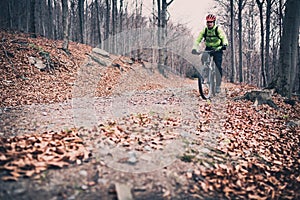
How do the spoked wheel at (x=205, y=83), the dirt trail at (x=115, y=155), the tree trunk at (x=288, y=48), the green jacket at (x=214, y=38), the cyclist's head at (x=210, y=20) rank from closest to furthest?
the dirt trail at (x=115, y=155), the cyclist's head at (x=210, y=20), the green jacket at (x=214, y=38), the spoked wheel at (x=205, y=83), the tree trunk at (x=288, y=48)

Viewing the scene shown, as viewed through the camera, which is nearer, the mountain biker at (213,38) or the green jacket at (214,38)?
the mountain biker at (213,38)

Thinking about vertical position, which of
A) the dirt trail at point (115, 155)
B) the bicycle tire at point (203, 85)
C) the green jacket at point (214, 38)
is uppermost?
the green jacket at point (214, 38)

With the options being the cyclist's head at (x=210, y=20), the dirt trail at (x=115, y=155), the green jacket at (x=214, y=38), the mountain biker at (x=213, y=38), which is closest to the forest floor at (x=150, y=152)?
the dirt trail at (x=115, y=155)

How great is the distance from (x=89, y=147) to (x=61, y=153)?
14.7 inches

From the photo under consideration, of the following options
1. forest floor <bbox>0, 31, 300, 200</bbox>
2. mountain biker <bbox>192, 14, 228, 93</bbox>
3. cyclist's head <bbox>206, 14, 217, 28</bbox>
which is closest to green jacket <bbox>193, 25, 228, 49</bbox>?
mountain biker <bbox>192, 14, 228, 93</bbox>

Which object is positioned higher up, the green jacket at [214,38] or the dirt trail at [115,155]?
the green jacket at [214,38]

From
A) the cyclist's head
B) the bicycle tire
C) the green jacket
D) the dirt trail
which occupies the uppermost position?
the cyclist's head

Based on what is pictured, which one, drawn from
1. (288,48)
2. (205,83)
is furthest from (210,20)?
(288,48)

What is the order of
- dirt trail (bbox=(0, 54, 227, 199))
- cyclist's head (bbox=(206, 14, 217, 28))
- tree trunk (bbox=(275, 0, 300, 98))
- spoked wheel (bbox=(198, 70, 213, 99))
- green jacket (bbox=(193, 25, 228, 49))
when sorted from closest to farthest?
dirt trail (bbox=(0, 54, 227, 199))
cyclist's head (bbox=(206, 14, 217, 28))
green jacket (bbox=(193, 25, 228, 49))
spoked wheel (bbox=(198, 70, 213, 99))
tree trunk (bbox=(275, 0, 300, 98))

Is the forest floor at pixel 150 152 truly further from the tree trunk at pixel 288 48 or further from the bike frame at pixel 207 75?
the tree trunk at pixel 288 48

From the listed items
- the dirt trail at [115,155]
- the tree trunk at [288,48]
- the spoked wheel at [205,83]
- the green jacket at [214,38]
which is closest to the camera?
the dirt trail at [115,155]

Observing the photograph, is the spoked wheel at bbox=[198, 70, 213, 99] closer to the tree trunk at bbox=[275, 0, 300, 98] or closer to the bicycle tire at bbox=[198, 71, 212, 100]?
the bicycle tire at bbox=[198, 71, 212, 100]

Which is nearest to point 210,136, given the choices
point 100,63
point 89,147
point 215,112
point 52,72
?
point 215,112

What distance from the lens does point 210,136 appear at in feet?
14.2
